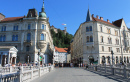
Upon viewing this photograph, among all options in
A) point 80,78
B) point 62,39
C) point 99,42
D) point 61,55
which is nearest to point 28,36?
point 99,42

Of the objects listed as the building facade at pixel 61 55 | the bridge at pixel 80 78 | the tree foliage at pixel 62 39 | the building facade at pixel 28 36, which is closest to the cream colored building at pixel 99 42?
the building facade at pixel 28 36

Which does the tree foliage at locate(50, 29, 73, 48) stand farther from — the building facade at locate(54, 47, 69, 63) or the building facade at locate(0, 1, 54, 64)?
the building facade at locate(0, 1, 54, 64)

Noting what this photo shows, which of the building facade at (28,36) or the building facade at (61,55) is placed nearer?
the building facade at (28,36)

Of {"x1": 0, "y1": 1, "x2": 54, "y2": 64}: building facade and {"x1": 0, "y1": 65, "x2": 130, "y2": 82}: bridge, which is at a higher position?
{"x1": 0, "y1": 1, "x2": 54, "y2": 64}: building facade

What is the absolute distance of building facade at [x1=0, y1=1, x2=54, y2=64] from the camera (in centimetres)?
3722

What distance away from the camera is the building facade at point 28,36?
37.2 metres

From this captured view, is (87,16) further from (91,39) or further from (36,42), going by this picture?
(36,42)

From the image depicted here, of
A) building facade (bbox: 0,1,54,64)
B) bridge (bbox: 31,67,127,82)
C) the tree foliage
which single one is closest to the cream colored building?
building facade (bbox: 0,1,54,64)

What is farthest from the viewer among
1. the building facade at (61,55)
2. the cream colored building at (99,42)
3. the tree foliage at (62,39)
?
the tree foliage at (62,39)

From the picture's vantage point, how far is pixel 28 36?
3831cm

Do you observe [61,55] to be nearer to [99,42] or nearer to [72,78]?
[99,42]

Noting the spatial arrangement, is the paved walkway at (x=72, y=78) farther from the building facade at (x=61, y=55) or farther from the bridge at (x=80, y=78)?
the building facade at (x=61, y=55)

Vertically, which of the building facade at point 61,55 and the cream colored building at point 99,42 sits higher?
the cream colored building at point 99,42

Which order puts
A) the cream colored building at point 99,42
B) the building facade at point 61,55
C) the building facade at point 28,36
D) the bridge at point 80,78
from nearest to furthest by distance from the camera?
the bridge at point 80,78 → the building facade at point 28,36 → the cream colored building at point 99,42 → the building facade at point 61,55
